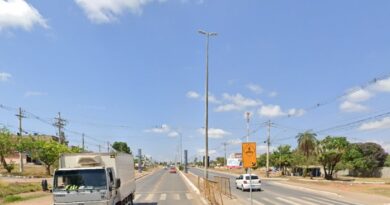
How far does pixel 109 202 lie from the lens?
715 inches

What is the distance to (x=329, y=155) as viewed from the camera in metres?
81.0

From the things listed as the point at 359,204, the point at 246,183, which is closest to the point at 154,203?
the point at 359,204

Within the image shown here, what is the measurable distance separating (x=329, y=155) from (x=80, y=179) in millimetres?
67703

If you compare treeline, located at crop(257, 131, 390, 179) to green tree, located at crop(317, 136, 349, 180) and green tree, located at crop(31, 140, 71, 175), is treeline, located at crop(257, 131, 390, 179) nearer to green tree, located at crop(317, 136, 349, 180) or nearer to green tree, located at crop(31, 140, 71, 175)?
green tree, located at crop(317, 136, 349, 180)

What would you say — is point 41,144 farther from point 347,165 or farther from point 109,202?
point 109,202

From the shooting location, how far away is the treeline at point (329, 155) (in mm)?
81812

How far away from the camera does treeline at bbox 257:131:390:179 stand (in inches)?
3221

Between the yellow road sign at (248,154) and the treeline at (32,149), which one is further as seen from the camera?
the treeline at (32,149)

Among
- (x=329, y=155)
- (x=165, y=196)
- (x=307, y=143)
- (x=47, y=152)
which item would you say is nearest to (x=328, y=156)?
(x=329, y=155)

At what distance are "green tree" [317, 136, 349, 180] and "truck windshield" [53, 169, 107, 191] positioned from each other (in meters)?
66.9

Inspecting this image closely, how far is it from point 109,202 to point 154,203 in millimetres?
12991

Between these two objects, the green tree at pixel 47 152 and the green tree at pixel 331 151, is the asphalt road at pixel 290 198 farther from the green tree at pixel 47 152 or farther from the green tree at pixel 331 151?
the green tree at pixel 47 152

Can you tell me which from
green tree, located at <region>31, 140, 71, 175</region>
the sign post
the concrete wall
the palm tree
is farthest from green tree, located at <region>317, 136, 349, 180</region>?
the sign post

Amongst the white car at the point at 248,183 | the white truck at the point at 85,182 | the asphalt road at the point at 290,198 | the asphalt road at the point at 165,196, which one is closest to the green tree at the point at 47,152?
the asphalt road at the point at 165,196
